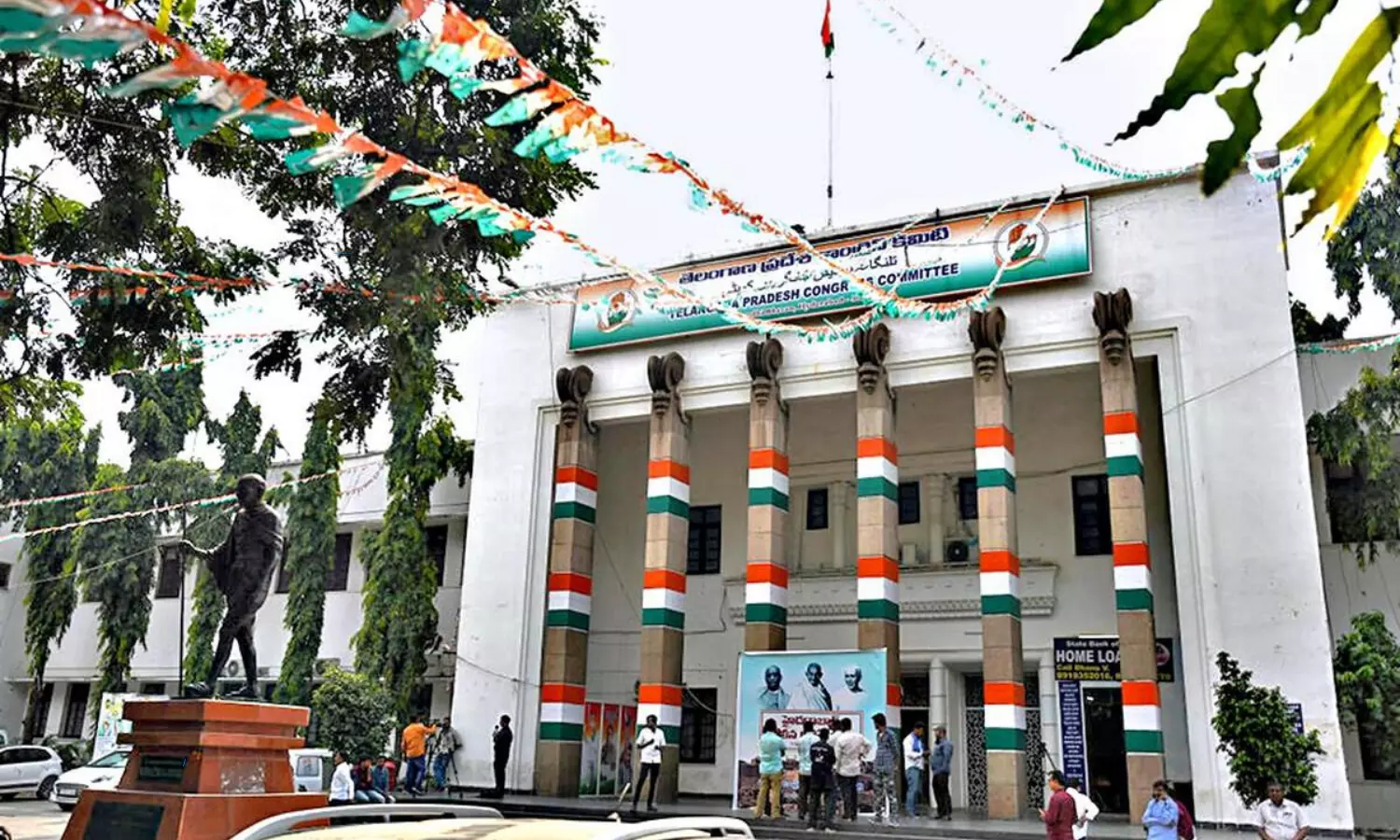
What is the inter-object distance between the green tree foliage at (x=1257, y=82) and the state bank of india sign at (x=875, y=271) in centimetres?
1737

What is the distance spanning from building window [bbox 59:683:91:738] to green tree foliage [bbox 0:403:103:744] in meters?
0.79

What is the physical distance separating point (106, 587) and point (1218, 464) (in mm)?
24144

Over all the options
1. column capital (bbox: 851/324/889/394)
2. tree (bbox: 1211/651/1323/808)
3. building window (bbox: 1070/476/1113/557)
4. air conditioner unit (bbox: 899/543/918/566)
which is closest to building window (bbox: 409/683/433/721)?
air conditioner unit (bbox: 899/543/918/566)

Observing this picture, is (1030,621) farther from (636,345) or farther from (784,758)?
(636,345)

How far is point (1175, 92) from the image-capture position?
3.92ft

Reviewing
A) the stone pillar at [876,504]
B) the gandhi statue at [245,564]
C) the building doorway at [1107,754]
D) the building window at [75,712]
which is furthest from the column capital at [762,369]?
the building window at [75,712]

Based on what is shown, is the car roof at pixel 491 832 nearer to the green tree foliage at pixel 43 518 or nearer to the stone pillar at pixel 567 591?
the stone pillar at pixel 567 591

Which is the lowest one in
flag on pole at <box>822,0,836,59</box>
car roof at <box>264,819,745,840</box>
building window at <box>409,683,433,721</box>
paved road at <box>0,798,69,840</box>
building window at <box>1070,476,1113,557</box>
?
paved road at <box>0,798,69,840</box>

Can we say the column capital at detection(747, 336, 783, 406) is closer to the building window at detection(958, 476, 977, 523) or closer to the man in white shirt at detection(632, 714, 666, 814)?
the building window at detection(958, 476, 977, 523)

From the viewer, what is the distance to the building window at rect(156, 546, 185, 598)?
30062 millimetres

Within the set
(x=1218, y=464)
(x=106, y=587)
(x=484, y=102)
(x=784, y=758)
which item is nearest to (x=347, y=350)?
(x=484, y=102)

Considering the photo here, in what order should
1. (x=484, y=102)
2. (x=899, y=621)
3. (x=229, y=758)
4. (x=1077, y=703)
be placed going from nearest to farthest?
1. (x=229, y=758)
2. (x=484, y=102)
3. (x=1077, y=703)
4. (x=899, y=621)

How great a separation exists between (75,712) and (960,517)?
938 inches

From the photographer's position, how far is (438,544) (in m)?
26.8
